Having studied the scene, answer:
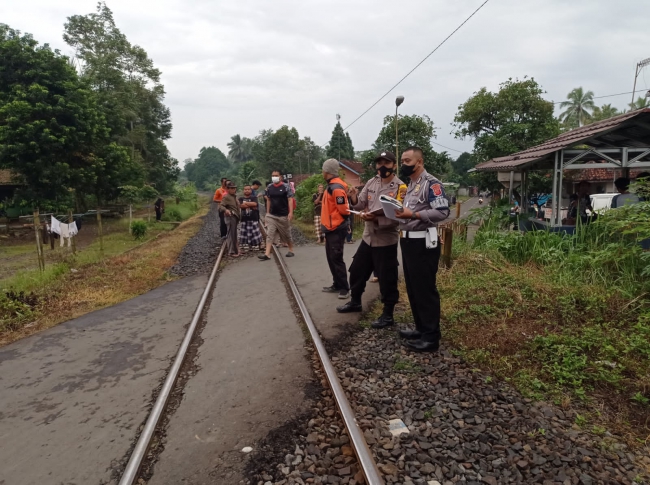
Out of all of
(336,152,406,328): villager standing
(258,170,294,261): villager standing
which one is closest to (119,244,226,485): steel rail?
(336,152,406,328): villager standing

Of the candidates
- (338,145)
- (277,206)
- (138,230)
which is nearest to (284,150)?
(338,145)

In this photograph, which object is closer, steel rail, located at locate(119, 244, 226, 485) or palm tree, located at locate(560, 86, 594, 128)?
steel rail, located at locate(119, 244, 226, 485)

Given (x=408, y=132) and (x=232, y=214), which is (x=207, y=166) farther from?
(x=232, y=214)

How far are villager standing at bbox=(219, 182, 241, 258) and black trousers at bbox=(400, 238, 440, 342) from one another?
633 cm

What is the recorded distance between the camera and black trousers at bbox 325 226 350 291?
18.9 feet

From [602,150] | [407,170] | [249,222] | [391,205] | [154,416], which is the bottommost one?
[154,416]

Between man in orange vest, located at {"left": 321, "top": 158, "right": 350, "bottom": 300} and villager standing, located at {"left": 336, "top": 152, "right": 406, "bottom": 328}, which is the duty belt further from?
man in orange vest, located at {"left": 321, "top": 158, "right": 350, "bottom": 300}

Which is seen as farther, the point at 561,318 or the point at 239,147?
the point at 239,147

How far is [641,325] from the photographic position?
13.2 ft

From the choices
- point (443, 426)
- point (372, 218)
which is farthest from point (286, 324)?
point (443, 426)

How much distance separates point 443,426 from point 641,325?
2585 mm

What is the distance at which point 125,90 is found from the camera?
2733 centimetres

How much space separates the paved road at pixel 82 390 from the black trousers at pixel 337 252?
221 centimetres

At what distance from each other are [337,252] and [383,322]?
4.66 feet
